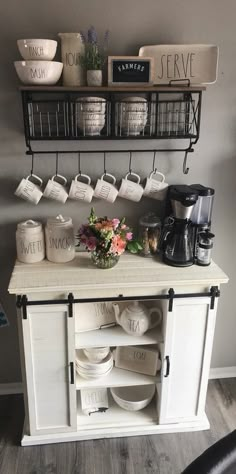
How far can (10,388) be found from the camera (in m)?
2.20

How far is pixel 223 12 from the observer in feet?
5.54

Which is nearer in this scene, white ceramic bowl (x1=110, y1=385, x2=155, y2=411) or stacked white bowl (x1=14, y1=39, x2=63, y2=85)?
stacked white bowl (x1=14, y1=39, x2=63, y2=85)

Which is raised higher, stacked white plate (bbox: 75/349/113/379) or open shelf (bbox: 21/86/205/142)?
open shelf (bbox: 21/86/205/142)

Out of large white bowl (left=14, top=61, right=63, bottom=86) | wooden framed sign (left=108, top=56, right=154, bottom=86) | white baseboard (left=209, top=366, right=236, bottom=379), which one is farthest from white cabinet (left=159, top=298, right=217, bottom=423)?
large white bowl (left=14, top=61, right=63, bottom=86)

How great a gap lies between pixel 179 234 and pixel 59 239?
528mm

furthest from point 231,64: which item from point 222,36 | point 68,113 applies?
point 68,113

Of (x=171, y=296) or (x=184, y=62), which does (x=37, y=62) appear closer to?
(x=184, y=62)

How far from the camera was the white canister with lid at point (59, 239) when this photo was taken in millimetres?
1772

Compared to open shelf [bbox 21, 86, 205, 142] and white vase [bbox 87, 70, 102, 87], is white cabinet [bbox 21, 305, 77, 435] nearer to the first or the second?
open shelf [bbox 21, 86, 205, 142]

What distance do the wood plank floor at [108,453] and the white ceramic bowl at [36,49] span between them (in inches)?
66.8

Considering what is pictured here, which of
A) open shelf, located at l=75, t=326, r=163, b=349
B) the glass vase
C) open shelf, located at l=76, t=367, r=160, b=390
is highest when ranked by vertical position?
the glass vase

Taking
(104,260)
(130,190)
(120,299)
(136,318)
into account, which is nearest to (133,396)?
(136,318)

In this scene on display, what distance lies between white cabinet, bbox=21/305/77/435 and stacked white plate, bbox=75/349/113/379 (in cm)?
8

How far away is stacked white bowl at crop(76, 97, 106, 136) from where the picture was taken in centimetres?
160
